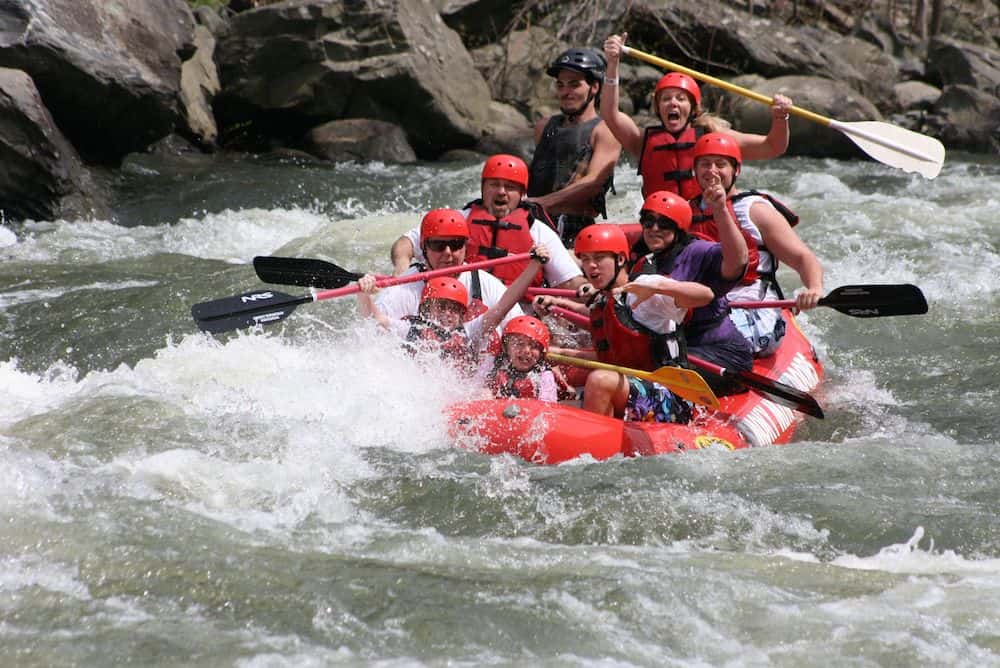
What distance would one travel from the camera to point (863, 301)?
5852mm

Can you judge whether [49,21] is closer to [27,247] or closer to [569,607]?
[27,247]

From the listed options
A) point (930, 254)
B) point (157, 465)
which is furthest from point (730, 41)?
point (157, 465)

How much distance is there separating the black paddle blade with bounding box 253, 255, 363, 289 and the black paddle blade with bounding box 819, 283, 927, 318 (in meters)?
2.36

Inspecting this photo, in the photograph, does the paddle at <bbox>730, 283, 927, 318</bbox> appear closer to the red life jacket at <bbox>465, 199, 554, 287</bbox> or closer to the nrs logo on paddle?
the red life jacket at <bbox>465, 199, 554, 287</bbox>

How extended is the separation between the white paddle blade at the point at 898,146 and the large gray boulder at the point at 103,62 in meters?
6.27

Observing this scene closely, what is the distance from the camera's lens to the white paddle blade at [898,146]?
22.7 feet

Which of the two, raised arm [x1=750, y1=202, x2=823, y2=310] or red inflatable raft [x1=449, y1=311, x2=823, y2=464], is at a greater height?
raised arm [x1=750, y1=202, x2=823, y2=310]

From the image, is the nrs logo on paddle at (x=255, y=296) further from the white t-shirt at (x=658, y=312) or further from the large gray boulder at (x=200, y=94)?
the large gray boulder at (x=200, y=94)

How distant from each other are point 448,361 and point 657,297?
971mm

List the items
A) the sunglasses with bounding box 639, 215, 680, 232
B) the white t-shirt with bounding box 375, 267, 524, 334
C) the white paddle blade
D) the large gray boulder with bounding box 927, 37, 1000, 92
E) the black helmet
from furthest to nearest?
1. the large gray boulder with bounding box 927, 37, 1000, 92
2. the white paddle blade
3. the black helmet
4. the white t-shirt with bounding box 375, 267, 524, 334
5. the sunglasses with bounding box 639, 215, 680, 232

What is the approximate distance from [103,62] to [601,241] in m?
6.63

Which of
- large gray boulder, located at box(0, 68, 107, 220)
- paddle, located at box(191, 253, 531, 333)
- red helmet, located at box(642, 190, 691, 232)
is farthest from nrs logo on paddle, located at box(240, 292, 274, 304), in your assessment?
large gray boulder, located at box(0, 68, 107, 220)

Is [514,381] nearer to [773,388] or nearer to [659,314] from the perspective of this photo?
[659,314]

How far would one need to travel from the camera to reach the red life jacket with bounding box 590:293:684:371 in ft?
17.7
